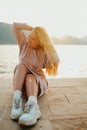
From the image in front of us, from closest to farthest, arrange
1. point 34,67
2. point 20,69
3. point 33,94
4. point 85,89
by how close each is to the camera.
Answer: point 33,94, point 20,69, point 34,67, point 85,89

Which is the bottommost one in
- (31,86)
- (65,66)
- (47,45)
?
(65,66)

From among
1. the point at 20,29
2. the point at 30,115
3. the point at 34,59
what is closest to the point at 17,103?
the point at 30,115

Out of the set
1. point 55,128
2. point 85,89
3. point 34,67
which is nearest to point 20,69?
point 34,67

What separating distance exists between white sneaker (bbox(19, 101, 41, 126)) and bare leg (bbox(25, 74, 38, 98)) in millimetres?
173

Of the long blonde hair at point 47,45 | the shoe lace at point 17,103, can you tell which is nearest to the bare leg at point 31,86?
the shoe lace at point 17,103

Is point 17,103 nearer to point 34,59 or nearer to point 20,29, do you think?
point 34,59

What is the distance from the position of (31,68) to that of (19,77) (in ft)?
0.93

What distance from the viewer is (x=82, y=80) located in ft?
11.4

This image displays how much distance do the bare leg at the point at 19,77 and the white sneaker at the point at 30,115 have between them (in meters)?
0.28

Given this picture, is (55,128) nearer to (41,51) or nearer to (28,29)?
(41,51)

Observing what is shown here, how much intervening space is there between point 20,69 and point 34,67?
0.91 feet

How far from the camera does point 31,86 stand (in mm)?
2211

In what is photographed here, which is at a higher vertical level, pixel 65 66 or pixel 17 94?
pixel 17 94

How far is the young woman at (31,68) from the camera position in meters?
1.93
